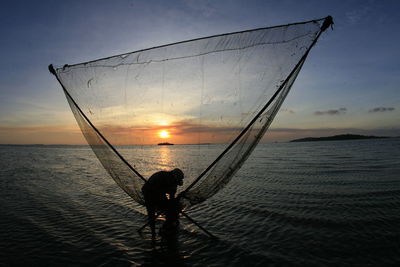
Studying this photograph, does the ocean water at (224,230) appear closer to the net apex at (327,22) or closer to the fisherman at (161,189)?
the fisherman at (161,189)

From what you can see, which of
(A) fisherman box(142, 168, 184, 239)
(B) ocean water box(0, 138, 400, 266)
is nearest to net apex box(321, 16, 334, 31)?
(A) fisherman box(142, 168, 184, 239)

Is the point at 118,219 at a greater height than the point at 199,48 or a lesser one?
lesser

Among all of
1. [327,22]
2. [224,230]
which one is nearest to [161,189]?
[224,230]

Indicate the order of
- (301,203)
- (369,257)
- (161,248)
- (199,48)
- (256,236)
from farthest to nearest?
(301,203)
(256,236)
(161,248)
(369,257)
(199,48)

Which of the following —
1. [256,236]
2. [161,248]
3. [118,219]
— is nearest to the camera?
[161,248]

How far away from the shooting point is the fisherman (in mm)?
5297

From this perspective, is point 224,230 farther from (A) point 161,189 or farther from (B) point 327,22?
(B) point 327,22

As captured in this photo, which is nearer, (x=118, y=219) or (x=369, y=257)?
(x=369, y=257)

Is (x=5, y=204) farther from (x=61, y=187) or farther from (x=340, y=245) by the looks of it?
(x=340, y=245)

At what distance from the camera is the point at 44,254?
199 inches

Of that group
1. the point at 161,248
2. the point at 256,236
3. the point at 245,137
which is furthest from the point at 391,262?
the point at 161,248

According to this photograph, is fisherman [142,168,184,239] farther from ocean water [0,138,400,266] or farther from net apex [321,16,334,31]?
net apex [321,16,334,31]

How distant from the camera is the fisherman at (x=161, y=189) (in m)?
5.30

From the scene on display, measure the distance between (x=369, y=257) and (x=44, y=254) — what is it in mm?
7319
